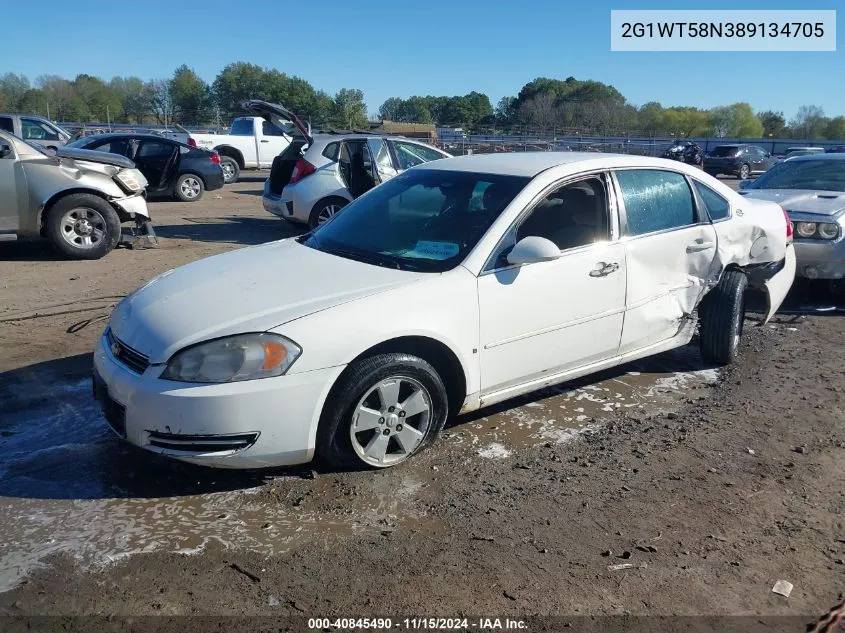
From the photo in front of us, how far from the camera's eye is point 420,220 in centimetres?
446

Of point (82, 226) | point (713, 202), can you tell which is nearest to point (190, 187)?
point (82, 226)

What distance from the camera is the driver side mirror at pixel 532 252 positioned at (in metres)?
3.91

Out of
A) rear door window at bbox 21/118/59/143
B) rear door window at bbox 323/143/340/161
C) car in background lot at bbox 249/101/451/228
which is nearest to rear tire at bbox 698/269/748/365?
car in background lot at bbox 249/101/451/228

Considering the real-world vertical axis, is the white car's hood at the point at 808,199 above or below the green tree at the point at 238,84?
below

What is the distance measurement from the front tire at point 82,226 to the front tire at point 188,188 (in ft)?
20.9

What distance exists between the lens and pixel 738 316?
5.41 metres

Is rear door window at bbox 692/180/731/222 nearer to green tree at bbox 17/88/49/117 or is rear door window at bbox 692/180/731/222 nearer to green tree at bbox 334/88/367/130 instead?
green tree at bbox 334/88/367/130

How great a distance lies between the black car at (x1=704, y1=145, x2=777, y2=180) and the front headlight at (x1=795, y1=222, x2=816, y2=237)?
25732mm

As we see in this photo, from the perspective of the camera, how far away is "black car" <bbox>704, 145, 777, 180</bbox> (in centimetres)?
3144

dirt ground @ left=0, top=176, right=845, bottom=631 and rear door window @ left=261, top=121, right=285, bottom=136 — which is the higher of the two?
rear door window @ left=261, top=121, right=285, bottom=136

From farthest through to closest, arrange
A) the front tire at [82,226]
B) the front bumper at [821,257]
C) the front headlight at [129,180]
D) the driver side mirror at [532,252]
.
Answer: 1. the front headlight at [129,180]
2. the front tire at [82,226]
3. the front bumper at [821,257]
4. the driver side mirror at [532,252]

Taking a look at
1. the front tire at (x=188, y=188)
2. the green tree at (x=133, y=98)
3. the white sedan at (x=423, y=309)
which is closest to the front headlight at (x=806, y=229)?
the white sedan at (x=423, y=309)

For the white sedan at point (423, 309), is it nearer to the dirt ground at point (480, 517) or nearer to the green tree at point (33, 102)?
the dirt ground at point (480, 517)

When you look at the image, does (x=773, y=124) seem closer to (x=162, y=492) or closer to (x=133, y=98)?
(x=133, y=98)
